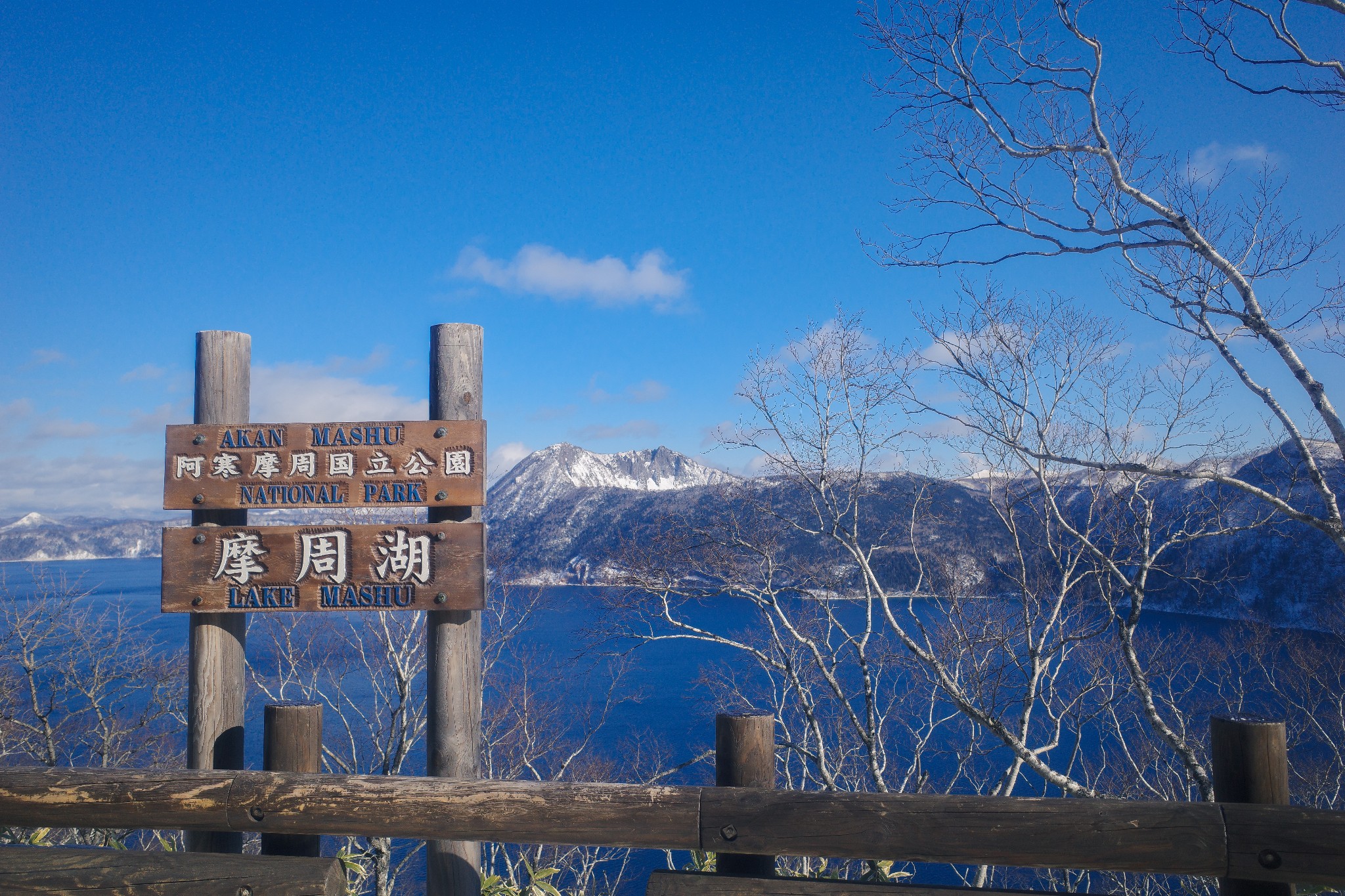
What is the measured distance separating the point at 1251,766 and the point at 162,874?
3.28 meters

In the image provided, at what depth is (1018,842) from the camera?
79.6 inches

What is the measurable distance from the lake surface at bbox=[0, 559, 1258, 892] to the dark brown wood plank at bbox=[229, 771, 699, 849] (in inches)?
288

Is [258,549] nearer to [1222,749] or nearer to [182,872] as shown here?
[182,872]

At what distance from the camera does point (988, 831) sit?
6.64 feet

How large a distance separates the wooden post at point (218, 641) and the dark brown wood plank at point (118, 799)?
2.80ft

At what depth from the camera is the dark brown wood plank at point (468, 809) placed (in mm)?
2148

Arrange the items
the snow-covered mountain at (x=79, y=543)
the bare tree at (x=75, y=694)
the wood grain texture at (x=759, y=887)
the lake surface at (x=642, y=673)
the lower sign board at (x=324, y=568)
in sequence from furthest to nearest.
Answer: the snow-covered mountain at (x=79, y=543), the lake surface at (x=642, y=673), the bare tree at (x=75, y=694), the lower sign board at (x=324, y=568), the wood grain texture at (x=759, y=887)

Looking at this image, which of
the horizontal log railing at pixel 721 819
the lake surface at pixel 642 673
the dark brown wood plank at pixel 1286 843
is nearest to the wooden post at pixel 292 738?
the horizontal log railing at pixel 721 819

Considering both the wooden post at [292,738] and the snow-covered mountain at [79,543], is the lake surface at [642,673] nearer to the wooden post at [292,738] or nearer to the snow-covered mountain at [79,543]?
the wooden post at [292,738]

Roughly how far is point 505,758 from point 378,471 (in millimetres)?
17391

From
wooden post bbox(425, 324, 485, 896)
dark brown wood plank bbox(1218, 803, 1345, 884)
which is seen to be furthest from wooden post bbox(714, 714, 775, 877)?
wooden post bbox(425, 324, 485, 896)

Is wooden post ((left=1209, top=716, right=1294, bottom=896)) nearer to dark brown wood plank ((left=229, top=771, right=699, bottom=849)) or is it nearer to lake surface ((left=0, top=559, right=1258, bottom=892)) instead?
dark brown wood plank ((left=229, top=771, right=699, bottom=849))

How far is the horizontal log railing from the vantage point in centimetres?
200

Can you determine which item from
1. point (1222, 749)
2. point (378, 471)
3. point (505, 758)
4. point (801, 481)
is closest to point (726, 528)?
point (801, 481)
